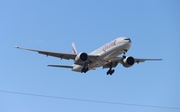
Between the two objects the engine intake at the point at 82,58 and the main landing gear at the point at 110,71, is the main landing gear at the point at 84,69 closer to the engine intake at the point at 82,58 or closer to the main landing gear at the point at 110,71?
the engine intake at the point at 82,58

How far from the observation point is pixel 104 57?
2233 inches

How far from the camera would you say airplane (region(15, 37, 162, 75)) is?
55719 millimetres

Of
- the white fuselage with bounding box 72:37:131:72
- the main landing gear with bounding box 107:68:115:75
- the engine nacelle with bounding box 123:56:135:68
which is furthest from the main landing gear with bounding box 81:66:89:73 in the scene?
the engine nacelle with bounding box 123:56:135:68

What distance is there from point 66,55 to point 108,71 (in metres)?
6.52

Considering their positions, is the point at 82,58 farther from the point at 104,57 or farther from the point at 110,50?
the point at 110,50

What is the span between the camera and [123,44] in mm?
55312

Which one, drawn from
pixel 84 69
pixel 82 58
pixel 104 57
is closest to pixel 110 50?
pixel 104 57

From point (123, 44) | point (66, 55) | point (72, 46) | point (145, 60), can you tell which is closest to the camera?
point (123, 44)

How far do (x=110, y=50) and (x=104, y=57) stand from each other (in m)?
1.32

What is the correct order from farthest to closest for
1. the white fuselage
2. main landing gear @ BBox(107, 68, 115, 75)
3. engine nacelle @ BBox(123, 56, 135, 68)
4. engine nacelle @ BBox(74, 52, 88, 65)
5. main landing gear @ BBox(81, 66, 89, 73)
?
main landing gear @ BBox(107, 68, 115, 75)
engine nacelle @ BBox(123, 56, 135, 68)
main landing gear @ BBox(81, 66, 89, 73)
engine nacelle @ BBox(74, 52, 88, 65)
the white fuselage

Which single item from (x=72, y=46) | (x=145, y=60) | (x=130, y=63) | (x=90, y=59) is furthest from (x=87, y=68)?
(x=72, y=46)

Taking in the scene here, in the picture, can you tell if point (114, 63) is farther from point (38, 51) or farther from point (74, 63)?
point (38, 51)

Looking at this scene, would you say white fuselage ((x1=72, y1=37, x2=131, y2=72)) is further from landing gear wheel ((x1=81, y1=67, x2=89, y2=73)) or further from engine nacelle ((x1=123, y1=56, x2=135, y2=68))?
engine nacelle ((x1=123, y1=56, x2=135, y2=68))

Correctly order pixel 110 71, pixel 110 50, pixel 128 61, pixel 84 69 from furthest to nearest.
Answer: pixel 110 71
pixel 128 61
pixel 84 69
pixel 110 50
